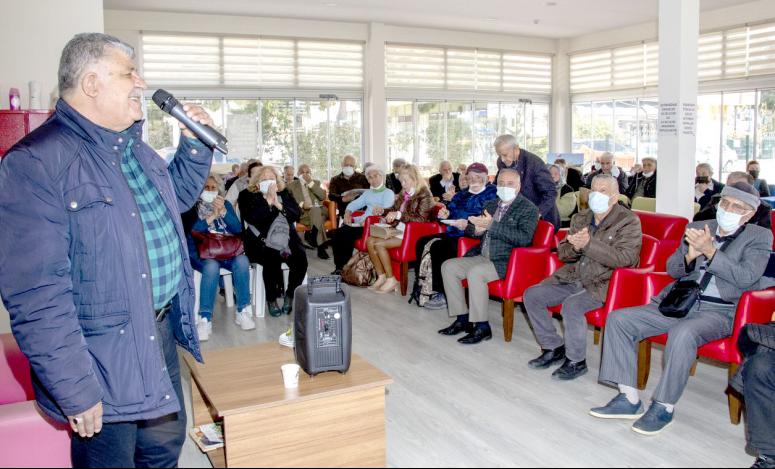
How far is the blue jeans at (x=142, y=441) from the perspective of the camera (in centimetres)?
204

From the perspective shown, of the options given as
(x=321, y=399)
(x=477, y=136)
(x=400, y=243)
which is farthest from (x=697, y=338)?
(x=477, y=136)

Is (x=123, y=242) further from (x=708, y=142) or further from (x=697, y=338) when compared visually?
(x=708, y=142)

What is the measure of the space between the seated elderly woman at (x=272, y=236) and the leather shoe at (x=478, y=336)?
190 cm

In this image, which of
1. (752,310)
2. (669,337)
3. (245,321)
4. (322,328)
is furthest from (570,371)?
(245,321)

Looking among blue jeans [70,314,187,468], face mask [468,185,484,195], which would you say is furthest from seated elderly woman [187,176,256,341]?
blue jeans [70,314,187,468]

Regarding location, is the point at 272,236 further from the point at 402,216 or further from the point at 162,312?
the point at 162,312

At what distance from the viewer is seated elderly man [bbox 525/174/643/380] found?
15.0 feet

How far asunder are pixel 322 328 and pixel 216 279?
10.0ft

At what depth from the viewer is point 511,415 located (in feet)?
13.1

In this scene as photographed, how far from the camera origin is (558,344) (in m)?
4.89

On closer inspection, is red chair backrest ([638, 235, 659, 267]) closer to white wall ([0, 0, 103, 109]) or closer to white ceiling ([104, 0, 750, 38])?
white wall ([0, 0, 103, 109])

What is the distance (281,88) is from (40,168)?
12.1 meters

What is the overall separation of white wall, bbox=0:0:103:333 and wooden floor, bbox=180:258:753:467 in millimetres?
2403

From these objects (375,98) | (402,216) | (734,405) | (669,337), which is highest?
(375,98)
